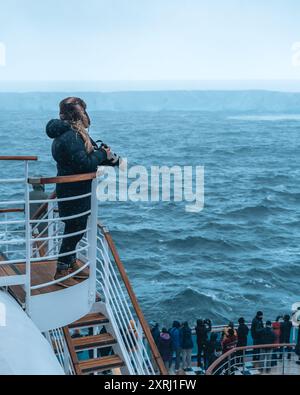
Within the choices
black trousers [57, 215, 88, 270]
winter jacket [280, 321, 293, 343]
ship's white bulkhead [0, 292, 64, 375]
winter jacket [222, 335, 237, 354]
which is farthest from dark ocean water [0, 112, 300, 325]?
ship's white bulkhead [0, 292, 64, 375]

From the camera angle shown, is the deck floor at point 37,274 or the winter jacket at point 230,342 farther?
the winter jacket at point 230,342

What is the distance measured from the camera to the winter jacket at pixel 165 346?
10.9 m

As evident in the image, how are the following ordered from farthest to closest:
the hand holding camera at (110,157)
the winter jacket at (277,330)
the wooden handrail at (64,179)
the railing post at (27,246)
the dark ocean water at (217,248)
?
the dark ocean water at (217,248)
the winter jacket at (277,330)
the hand holding camera at (110,157)
the railing post at (27,246)
the wooden handrail at (64,179)

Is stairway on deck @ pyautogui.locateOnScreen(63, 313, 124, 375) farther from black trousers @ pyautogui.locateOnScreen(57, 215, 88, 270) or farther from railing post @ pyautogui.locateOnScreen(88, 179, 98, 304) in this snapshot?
black trousers @ pyautogui.locateOnScreen(57, 215, 88, 270)

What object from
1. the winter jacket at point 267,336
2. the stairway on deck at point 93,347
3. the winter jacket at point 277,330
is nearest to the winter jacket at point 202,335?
the winter jacket at point 267,336

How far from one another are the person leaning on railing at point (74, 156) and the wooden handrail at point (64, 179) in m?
0.07

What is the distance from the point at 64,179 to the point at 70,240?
777 mm

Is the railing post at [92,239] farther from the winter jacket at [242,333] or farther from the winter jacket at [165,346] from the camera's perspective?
the winter jacket at [242,333]

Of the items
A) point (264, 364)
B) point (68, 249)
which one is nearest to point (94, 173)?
point (68, 249)

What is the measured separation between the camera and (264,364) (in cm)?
1062

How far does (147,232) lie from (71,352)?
32.7 meters

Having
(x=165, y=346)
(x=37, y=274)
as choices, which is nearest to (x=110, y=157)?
(x=37, y=274)
